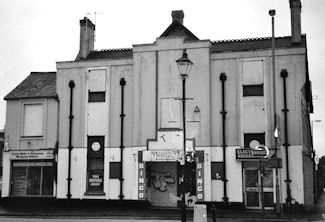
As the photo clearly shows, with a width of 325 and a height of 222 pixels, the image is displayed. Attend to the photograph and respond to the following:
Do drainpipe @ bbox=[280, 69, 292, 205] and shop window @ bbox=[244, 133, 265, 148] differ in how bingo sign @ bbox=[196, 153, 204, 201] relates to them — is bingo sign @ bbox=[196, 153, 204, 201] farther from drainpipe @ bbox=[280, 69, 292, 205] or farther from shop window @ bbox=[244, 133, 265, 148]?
drainpipe @ bbox=[280, 69, 292, 205]

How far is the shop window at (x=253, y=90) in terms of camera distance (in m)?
28.2

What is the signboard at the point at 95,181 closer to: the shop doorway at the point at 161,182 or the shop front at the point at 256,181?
the shop doorway at the point at 161,182

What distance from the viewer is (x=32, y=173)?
104 feet

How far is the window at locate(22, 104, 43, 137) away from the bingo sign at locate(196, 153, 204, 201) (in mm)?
10517

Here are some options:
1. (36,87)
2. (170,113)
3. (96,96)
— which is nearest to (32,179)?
(36,87)

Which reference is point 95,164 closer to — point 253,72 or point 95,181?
point 95,181

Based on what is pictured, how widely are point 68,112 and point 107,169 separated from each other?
4.47 meters

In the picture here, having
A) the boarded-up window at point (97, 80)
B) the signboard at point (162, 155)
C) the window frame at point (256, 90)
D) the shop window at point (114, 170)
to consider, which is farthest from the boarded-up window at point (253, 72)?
the shop window at point (114, 170)

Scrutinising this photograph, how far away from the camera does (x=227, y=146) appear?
92.1ft

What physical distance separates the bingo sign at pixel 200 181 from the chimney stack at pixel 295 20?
949cm

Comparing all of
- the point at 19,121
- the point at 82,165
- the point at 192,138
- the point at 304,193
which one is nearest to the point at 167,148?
the point at 192,138

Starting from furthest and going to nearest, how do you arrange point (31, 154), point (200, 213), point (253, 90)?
point (31, 154)
point (253, 90)
point (200, 213)

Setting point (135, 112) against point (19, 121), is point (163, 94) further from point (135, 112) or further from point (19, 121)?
point (19, 121)

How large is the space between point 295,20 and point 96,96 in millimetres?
12937
